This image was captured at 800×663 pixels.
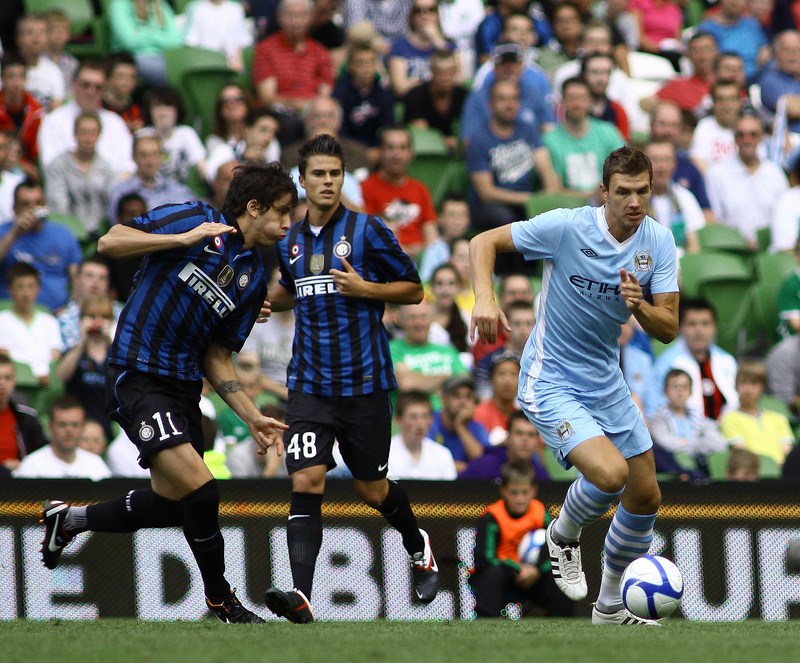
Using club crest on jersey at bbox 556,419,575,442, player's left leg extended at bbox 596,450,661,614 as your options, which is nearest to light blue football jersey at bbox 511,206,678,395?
club crest on jersey at bbox 556,419,575,442

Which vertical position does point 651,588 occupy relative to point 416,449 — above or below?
below

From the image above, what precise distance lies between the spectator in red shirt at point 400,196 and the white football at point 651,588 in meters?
6.10

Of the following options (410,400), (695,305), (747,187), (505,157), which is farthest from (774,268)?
(410,400)

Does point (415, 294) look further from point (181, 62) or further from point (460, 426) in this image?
point (181, 62)

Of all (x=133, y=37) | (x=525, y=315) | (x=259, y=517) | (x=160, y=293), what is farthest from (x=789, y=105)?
(x=160, y=293)

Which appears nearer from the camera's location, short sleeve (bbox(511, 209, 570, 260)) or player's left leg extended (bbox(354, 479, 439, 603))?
short sleeve (bbox(511, 209, 570, 260))

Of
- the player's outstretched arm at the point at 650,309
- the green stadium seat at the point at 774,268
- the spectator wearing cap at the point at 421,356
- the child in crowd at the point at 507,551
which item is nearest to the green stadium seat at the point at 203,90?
the spectator wearing cap at the point at 421,356

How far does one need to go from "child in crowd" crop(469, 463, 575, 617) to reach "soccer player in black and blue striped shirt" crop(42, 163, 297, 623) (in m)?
2.35

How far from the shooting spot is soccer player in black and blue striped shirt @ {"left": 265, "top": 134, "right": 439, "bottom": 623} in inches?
286

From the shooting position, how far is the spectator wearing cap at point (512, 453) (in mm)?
9750

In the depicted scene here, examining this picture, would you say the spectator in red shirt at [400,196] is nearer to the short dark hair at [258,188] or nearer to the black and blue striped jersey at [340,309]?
the black and blue striped jersey at [340,309]

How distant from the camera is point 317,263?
7.36m

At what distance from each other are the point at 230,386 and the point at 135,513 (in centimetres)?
85

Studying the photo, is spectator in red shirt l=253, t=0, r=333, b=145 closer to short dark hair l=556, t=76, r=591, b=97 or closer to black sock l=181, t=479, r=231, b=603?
short dark hair l=556, t=76, r=591, b=97
